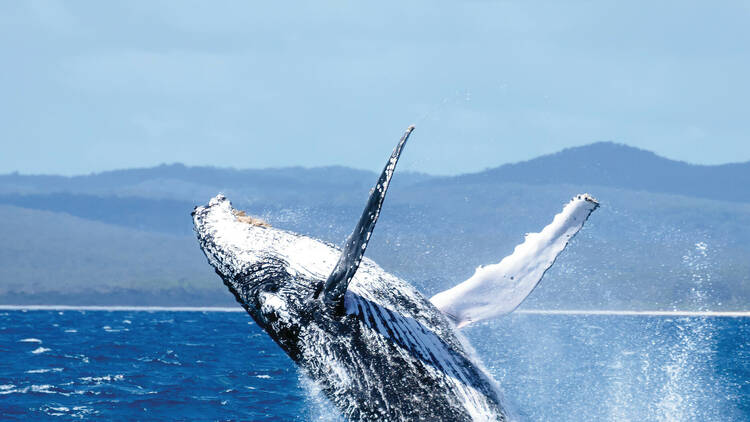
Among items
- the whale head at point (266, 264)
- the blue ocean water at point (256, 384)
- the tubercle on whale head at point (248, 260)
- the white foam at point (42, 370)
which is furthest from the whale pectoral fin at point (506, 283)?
the white foam at point (42, 370)

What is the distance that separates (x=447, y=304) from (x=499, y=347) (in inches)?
876

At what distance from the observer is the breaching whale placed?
4.64m

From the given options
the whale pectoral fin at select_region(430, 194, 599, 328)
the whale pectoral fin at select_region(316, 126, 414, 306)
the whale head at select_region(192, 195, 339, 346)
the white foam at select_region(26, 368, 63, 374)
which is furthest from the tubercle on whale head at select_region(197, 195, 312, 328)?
the white foam at select_region(26, 368, 63, 374)

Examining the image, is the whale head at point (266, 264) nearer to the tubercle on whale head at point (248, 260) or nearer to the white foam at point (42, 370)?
the tubercle on whale head at point (248, 260)

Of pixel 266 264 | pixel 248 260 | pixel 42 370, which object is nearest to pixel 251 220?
pixel 248 260

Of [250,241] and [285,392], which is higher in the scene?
[250,241]

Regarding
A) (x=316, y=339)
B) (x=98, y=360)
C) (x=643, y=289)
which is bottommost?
(x=643, y=289)

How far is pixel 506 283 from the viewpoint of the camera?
5.62 m

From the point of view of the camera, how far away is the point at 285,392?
40.6 ft

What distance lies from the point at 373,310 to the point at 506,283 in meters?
1.09

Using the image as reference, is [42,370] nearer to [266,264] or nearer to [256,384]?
[256,384]

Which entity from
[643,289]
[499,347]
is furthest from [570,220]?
[643,289]

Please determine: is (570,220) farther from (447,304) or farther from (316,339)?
(316,339)

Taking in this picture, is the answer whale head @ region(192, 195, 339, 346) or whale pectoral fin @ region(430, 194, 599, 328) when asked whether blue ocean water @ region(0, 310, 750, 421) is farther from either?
whale head @ region(192, 195, 339, 346)
